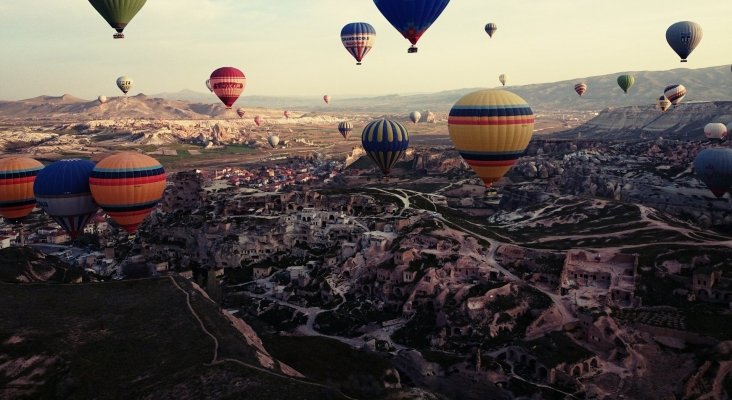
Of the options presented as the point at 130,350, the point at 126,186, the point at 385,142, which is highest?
the point at 385,142

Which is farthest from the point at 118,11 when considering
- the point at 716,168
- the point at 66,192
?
the point at 716,168

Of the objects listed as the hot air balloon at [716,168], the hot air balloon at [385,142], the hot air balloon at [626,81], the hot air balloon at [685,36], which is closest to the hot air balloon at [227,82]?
the hot air balloon at [385,142]

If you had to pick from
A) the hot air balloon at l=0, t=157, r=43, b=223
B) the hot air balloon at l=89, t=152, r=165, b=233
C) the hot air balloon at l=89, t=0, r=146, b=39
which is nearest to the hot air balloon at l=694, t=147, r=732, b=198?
the hot air balloon at l=89, t=152, r=165, b=233

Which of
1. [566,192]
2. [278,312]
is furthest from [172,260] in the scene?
[566,192]

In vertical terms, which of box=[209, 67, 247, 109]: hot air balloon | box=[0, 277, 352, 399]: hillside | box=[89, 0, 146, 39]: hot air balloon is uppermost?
box=[89, 0, 146, 39]: hot air balloon

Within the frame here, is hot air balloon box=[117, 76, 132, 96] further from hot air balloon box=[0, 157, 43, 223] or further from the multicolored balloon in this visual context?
hot air balloon box=[0, 157, 43, 223]

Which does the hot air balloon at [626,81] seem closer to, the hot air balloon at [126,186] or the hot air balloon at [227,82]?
the hot air balloon at [227,82]

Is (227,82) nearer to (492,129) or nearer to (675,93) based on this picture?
(492,129)
